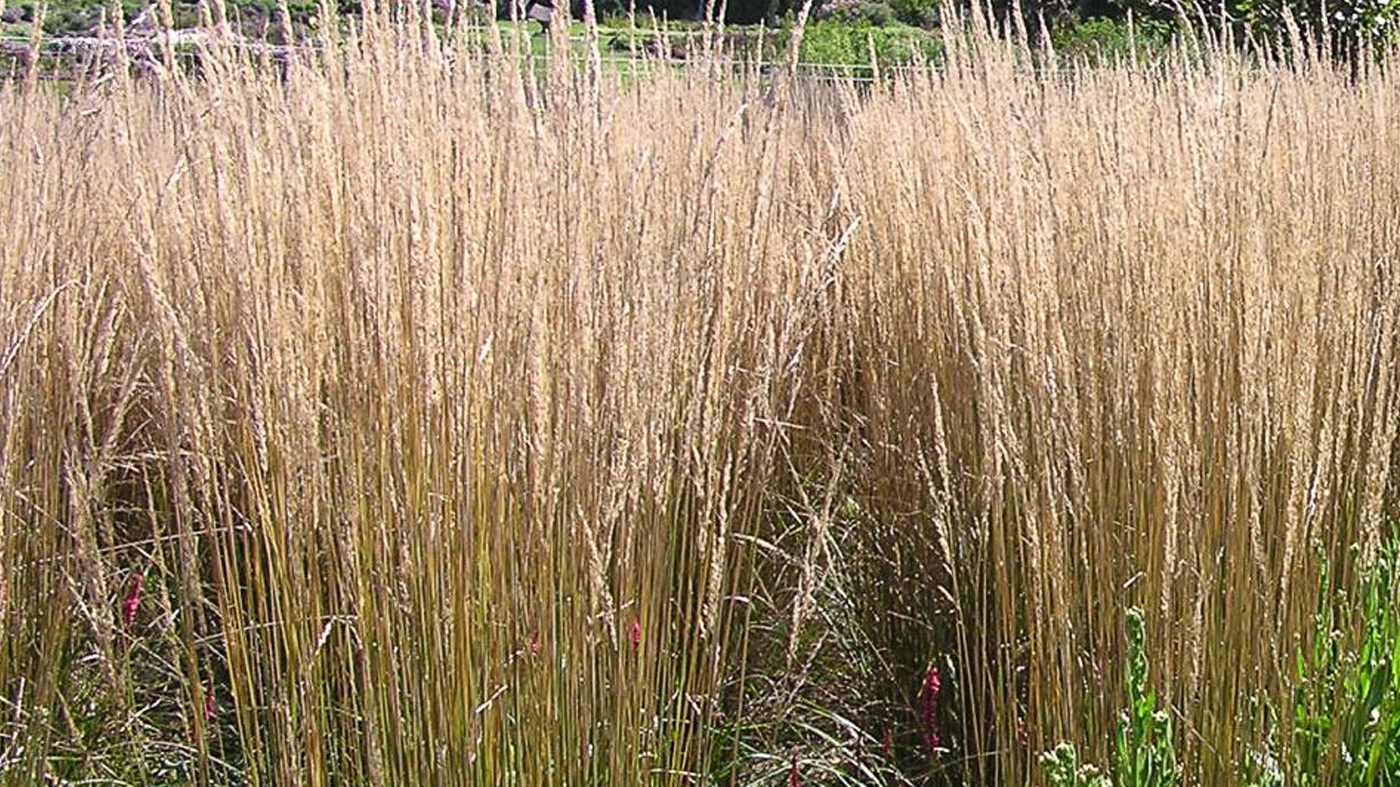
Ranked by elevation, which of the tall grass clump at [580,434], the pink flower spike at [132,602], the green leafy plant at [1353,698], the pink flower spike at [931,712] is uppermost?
the tall grass clump at [580,434]

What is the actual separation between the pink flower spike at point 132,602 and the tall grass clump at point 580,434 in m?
0.02

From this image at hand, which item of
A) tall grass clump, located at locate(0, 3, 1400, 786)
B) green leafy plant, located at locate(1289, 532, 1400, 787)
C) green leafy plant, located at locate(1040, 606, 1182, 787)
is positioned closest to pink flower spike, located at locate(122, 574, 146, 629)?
tall grass clump, located at locate(0, 3, 1400, 786)

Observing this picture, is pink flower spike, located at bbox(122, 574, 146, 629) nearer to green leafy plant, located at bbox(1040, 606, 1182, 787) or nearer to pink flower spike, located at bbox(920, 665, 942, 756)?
pink flower spike, located at bbox(920, 665, 942, 756)

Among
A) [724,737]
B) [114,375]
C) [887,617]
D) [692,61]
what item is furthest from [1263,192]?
[692,61]

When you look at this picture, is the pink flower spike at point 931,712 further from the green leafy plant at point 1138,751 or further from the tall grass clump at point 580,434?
the green leafy plant at point 1138,751

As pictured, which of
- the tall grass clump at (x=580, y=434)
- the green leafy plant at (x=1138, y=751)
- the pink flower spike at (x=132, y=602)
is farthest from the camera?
the pink flower spike at (x=132, y=602)

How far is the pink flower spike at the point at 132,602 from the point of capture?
6.84 ft

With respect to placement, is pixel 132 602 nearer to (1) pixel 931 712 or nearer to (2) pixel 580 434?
(2) pixel 580 434

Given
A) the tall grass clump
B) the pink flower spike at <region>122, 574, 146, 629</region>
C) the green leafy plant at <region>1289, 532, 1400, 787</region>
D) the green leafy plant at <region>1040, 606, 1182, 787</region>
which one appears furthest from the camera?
the pink flower spike at <region>122, 574, 146, 629</region>

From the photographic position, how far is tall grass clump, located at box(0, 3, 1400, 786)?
1612 mm

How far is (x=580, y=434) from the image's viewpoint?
1.62 metres

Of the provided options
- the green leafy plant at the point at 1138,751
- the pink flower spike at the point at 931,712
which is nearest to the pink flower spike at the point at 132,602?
the pink flower spike at the point at 931,712

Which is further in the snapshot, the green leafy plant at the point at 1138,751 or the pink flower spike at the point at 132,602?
the pink flower spike at the point at 132,602

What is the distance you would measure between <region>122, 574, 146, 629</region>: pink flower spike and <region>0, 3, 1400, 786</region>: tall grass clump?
24 millimetres
